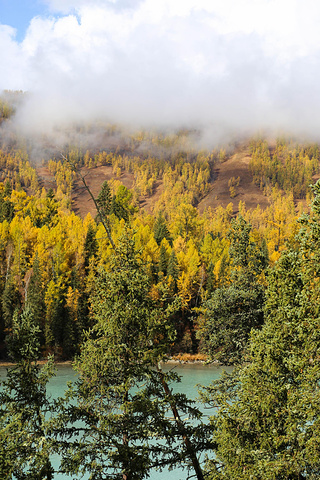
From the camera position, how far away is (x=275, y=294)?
11602mm

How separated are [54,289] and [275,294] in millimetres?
46628

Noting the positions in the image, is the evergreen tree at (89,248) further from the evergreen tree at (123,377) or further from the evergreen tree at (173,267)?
the evergreen tree at (123,377)

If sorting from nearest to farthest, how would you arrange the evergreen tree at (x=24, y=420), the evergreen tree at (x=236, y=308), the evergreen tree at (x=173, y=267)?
the evergreen tree at (x=24, y=420)
the evergreen tree at (x=236, y=308)
the evergreen tree at (x=173, y=267)

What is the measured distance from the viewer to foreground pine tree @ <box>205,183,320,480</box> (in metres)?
7.86

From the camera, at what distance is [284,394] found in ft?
32.5

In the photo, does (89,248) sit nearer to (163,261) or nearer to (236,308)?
(163,261)

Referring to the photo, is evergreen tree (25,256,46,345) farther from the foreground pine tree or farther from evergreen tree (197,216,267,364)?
the foreground pine tree

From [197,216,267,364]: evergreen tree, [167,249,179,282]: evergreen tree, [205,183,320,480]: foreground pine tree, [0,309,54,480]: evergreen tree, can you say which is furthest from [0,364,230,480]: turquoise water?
[0,309,54,480]: evergreen tree

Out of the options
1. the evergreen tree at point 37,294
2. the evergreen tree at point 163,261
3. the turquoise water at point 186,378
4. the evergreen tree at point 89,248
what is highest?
the evergreen tree at point 89,248

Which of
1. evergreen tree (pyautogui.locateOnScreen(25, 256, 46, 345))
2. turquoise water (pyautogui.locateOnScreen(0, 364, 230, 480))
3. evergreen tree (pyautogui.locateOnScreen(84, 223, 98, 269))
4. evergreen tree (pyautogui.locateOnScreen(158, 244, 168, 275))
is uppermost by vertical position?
evergreen tree (pyautogui.locateOnScreen(84, 223, 98, 269))

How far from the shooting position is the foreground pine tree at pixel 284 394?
786 centimetres

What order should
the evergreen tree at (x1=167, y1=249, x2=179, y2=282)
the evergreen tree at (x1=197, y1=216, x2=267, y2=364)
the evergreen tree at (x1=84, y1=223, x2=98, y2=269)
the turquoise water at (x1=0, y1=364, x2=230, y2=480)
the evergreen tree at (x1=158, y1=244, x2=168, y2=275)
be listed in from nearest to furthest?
the evergreen tree at (x1=197, y1=216, x2=267, y2=364) < the turquoise water at (x1=0, y1=364, x2=230, y2=480) < the evergreen tree at (x1=84, y1=223, x2=98, y2=269) < the evergreen tree at (x1=167, y1=249, x2=179, y2=282) < the evergreen tree at (x1=158, y1=244, x2=168, y2=275)

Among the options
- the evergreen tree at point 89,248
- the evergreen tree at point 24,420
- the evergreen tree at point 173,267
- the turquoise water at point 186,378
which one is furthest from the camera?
the evergreen tree at point 173,267

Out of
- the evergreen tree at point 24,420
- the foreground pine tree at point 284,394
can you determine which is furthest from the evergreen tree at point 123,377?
the foreground pine tree at point 284,394
